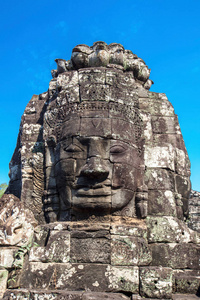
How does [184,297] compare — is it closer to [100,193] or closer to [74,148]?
[100,193]

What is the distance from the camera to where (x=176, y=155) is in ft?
22.2

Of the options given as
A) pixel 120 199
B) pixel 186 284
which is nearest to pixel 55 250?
pixel 120 199

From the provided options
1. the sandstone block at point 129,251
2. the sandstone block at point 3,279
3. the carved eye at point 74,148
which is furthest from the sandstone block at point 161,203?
the sandstone block at point 3,279

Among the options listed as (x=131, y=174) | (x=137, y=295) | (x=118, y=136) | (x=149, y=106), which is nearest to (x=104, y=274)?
(x=137, y=295)

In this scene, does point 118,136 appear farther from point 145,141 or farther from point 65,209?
point 65,209

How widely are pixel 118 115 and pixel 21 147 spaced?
231cm

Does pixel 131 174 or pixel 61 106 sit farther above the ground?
pixel 61 106

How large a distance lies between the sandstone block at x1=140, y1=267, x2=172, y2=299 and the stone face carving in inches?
0.5

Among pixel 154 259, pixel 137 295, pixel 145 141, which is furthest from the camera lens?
pixel 145 141

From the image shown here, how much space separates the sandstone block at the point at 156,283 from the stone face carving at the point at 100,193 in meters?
0.01

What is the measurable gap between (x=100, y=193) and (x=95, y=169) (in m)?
0.42

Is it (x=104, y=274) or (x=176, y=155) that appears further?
(x=176, y=155)

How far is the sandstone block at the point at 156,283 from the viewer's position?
4.71m

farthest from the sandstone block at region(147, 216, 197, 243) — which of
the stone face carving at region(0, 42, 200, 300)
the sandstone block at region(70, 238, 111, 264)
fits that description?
the sandstone block at region(70, 238, 111, 264)
